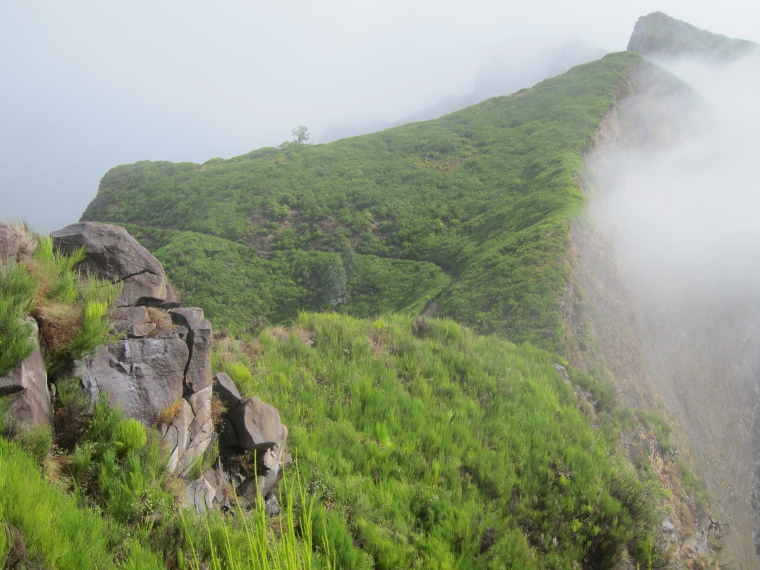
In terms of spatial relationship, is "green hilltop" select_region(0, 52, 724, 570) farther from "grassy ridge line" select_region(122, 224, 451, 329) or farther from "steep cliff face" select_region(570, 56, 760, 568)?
"steep cliff face" select_region(570, 56, 760, 568)

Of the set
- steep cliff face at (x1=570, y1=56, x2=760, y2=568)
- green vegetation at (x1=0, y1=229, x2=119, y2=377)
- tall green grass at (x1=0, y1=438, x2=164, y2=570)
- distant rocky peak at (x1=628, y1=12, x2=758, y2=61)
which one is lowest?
steep cliff face at (x1=570, y1=56, x2=760, y2=568)

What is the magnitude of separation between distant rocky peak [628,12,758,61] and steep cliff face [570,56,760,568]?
61835 mm

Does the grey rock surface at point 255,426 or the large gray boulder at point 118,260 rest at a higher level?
the large gray boulder at point 118,260

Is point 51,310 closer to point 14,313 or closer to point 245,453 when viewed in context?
point 14,313

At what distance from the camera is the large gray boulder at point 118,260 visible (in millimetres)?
6086

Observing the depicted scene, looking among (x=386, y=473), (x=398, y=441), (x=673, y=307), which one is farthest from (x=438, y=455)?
(x=673, y=307)

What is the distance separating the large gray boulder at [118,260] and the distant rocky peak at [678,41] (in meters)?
111

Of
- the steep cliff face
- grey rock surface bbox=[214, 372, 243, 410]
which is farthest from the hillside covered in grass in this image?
the steep cliff face

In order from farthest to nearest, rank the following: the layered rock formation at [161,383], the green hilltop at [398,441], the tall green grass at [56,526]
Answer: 1. the layered rock formation at [161,383]
2. the green hilltop at [398,441]
3. the tall green grass at [56,526]

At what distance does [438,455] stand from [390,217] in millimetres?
30436

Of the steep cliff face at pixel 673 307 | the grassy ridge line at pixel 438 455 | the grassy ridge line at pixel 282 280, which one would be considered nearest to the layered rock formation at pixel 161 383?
the grassy ridge line at pixel 438 455

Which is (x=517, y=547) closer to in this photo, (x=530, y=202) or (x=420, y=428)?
(x=420, y=428)

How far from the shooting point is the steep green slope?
2352 cm

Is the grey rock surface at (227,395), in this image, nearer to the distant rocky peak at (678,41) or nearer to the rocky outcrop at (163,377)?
the rocky outcrop at (163,377)
